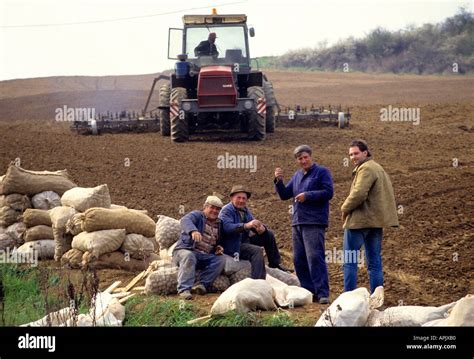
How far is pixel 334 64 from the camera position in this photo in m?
47.1

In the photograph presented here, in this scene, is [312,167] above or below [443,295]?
above

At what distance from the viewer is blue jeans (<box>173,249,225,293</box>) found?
30.1 ft

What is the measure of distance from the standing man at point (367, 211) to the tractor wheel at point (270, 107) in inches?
525

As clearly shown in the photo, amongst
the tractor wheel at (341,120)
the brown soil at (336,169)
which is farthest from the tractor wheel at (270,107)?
the tractor wheel at (341,120)

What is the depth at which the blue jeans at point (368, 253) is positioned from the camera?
9445mm

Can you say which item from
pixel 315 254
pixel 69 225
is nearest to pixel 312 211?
pixel 315 254

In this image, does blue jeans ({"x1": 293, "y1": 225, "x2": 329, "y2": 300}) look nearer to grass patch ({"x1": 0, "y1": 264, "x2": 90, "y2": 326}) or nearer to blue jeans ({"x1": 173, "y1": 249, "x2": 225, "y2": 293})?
blue jeans ({"x1": 173, "y1": 249, "x2": 225, "y2": 293})

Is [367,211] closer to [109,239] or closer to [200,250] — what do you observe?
[200,250]

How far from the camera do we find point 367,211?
9414mm
